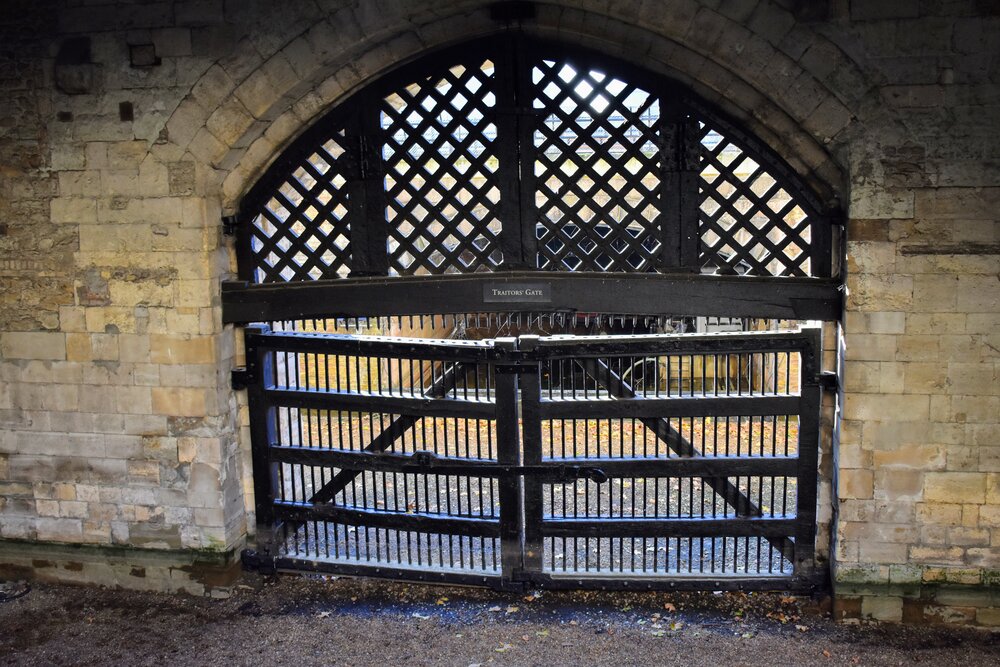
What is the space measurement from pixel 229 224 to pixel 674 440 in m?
3.54

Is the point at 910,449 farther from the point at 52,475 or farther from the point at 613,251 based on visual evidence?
the point at 52,475

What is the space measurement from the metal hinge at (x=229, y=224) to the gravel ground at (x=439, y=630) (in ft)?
8.68

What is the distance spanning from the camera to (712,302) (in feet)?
19.2

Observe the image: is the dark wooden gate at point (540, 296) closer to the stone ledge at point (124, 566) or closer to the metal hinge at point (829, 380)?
the metal hinge at point (829, 380)

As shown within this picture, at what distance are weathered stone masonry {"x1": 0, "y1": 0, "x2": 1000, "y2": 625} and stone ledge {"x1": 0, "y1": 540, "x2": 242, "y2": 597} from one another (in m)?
0.03

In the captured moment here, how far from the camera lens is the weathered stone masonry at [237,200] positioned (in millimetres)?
5258

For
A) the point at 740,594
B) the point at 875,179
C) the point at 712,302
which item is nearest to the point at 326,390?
the point at 712,302

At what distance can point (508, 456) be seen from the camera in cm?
623

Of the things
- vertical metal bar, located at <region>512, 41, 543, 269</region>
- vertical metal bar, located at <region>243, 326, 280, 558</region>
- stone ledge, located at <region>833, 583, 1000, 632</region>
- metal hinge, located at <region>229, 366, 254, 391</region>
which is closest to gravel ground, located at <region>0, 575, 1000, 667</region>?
stone ledge, located at <region>833, 583, 1000, 632</region>

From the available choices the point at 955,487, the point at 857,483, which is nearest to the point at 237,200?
the point at 857,483

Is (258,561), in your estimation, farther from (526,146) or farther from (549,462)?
(526,146)

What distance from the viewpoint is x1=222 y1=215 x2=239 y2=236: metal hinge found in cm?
626

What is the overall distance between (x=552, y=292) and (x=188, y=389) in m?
2.71

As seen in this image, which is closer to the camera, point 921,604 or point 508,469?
point 921,604
